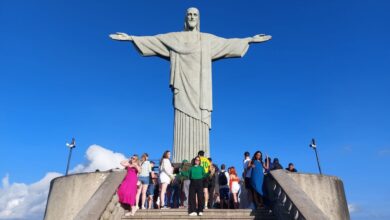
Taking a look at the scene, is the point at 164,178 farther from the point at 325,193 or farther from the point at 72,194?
the point at 325,193

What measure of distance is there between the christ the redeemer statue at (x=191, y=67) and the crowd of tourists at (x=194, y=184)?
1997 mm

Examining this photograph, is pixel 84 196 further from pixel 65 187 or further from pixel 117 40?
pixel 117 40

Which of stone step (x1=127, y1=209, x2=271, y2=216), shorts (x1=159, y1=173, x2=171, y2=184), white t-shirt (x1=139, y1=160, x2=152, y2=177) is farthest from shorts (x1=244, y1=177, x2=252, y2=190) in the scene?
white t-shirt (x1=139, y1=160, x2=152, y2=177)

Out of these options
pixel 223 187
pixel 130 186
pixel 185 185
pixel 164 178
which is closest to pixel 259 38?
pixel 223 187

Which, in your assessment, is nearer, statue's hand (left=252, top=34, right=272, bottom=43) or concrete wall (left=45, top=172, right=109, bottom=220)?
concrete wall (left=45, top=172, right=109, bottom=220)

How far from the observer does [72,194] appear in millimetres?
9695

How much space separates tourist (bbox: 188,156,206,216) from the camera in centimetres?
832

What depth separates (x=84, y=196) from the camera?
9.59 meters

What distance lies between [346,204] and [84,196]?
6560 mm

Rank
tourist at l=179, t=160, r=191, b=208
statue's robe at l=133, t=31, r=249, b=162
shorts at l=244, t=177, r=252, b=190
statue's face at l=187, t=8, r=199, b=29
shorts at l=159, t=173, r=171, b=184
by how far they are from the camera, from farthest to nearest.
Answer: statue's face at l=187, t=8, r=199, b=29 < statue's robe at l=133, t=31, r=249, b=162 < tourist at l=179, t=160, r=191, b=208 < shorts at l=159, t=173, r=171, b=184 < shorts at l=244, t=177, r=252, b=190

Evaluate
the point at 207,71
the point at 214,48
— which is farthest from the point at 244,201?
the point at 214,48

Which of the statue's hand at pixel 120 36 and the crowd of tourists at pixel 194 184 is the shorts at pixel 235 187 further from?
the statue's hand at pixel 120 36

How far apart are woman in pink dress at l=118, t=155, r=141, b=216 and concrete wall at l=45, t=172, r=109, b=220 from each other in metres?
1.40

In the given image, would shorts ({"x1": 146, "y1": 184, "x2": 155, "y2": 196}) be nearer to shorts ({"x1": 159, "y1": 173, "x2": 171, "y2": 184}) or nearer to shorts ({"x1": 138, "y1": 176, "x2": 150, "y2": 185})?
shorts ({"x1": 138, "y1": 176, "x2": 150, "y2": 185})
